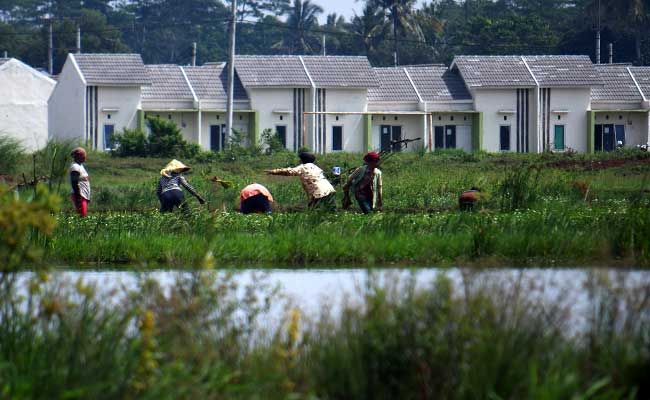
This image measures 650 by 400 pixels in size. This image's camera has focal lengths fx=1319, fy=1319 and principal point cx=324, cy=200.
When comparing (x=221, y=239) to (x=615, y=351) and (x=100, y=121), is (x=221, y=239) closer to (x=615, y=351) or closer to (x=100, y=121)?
(x=615, y=351)

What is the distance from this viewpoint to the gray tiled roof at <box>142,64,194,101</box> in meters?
52.2

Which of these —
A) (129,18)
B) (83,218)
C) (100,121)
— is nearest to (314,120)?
(100,121)

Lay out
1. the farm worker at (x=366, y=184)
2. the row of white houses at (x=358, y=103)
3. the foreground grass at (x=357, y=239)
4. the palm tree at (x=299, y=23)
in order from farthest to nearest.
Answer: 1. the palm tree at (x=299, y=23)
2. the row of white houses at (x=358, y=103)
3. the farm worker at (x=366, y=184)
4. the foreground grass at (x=357, y=239)

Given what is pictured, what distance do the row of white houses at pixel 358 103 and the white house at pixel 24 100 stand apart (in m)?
0.23

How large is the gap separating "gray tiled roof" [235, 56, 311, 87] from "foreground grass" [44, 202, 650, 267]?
3502 centimetres

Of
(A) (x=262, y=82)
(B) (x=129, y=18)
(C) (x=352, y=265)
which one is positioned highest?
(B) (x=129, y=18)

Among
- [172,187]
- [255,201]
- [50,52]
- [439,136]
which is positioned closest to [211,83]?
[439,136]

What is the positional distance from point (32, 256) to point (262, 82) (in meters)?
45.1

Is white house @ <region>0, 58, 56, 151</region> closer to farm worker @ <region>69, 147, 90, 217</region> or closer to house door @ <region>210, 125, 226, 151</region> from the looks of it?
house door @ <region>210, 125, 226, 151</region>

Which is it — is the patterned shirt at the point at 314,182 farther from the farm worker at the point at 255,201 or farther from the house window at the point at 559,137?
the house window at the point at 559,137

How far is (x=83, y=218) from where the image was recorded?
57.8 feet

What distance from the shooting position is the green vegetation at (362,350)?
688 centimetres

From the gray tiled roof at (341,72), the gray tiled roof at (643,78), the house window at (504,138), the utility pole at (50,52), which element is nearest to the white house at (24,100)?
the gray tiled roof at (341,72)

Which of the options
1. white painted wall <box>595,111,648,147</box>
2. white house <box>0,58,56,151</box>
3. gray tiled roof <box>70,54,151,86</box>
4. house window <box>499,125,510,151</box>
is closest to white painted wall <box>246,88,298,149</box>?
gray tiled roof <box>70,54,151,86</box>
